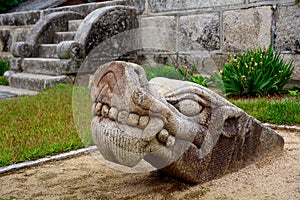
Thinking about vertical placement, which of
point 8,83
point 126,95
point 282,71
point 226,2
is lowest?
point 8,83

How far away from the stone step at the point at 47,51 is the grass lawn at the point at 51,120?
75.8 inches

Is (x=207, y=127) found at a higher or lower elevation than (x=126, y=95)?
lower

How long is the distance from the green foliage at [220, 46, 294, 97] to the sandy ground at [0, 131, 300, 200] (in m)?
2.46

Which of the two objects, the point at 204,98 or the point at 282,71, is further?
the point at 282,71

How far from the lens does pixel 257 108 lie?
5113 mm

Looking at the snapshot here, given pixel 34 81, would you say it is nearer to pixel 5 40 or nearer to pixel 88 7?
pixel 88 7

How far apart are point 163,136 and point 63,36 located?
21.5ft

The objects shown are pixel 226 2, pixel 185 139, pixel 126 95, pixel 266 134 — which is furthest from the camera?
pixel 226 2

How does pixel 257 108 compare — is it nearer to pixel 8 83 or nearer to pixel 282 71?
pixel 282 71

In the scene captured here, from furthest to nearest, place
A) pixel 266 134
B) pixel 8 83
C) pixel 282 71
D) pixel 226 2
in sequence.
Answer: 1. pixel 8 83
2. pixel 226 2
3. pixel 282 71
4. pixel 266 134

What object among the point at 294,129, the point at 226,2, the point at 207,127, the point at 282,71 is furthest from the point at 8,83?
the point at 207,127

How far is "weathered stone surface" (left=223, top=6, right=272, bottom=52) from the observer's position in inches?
246

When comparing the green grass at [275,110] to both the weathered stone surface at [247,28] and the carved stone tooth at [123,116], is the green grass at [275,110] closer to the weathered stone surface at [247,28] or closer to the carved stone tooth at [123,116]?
the weathered stone surface at [247,28]

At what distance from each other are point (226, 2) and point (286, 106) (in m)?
2.36
